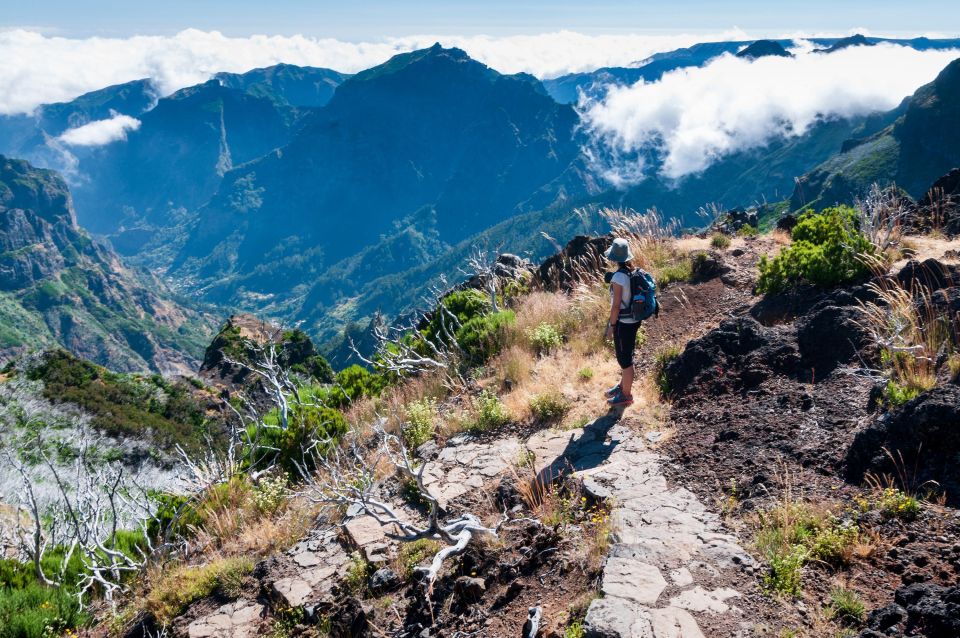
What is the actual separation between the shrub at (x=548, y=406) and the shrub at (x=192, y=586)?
4.56 m

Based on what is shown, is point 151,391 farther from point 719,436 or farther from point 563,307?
point 719,436

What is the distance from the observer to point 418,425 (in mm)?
10031

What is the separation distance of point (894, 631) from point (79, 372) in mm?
45294

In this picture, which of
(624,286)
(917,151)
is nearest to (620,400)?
(624,286)

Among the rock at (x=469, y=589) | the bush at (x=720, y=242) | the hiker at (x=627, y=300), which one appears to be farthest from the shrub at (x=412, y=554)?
the bush at (x=720, y=242)

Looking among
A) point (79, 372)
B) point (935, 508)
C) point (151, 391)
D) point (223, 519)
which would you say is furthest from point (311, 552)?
point (151, 391)

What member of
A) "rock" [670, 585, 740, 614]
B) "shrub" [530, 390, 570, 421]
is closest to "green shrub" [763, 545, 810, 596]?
"rock" [670, 585, 740, 614]

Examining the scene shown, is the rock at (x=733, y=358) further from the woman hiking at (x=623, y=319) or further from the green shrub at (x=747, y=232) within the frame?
the green shrub at (x=747, y=232)

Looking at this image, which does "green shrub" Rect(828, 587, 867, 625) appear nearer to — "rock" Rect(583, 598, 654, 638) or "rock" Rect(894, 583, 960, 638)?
"rock" Rect(894, 583, 960, 638)

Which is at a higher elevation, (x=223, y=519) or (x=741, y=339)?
(x=741, y=339)

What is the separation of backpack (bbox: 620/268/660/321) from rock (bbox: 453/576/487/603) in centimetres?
426

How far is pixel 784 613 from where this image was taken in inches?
178

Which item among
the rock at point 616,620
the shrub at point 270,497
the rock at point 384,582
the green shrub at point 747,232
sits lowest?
the shrub at point 270,497

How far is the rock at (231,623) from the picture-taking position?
6703mm
